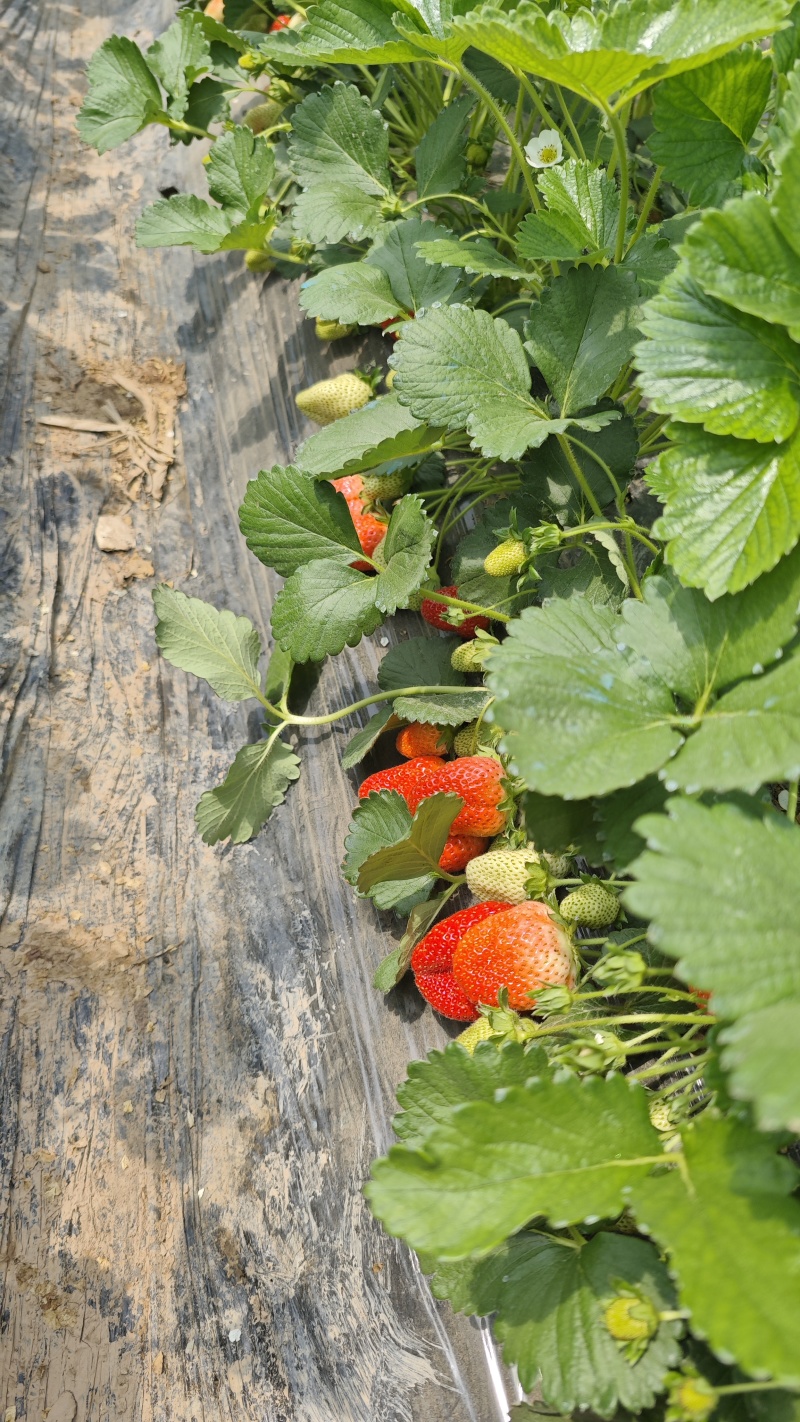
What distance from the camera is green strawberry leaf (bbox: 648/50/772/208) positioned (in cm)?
76

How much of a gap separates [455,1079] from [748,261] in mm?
520

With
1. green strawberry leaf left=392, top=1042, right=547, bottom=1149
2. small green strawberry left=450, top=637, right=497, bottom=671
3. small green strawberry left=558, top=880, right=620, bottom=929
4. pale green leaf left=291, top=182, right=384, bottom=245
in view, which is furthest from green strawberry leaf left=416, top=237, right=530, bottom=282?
green strawberry leaf left=392, top=1042, right=547, bottom=1149

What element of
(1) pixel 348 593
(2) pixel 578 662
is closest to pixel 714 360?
(2) pixel 578 662

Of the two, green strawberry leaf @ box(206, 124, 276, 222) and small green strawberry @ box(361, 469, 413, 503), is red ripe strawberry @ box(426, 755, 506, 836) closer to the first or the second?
small green strawberry @ box(361, 469, 413, 503)

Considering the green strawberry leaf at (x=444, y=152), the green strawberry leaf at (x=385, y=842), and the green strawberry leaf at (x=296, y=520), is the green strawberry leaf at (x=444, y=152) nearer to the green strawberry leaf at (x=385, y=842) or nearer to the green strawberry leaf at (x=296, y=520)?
the green strawberry leaf at (x=296, y=520)

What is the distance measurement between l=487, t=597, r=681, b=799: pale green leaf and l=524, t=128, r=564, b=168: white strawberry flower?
2.05 feet

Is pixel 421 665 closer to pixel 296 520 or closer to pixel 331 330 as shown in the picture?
pixel 296 520

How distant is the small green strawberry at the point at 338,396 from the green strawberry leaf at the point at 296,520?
31 cm

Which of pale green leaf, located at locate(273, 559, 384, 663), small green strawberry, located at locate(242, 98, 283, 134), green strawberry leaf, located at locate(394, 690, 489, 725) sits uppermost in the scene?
small green strawberry, located at locate(242, 98, 283, 134)

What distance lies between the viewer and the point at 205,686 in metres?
1.28

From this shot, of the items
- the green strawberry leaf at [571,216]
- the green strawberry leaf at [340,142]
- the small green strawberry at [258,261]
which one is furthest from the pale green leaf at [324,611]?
the small green strawberry at [258,261]

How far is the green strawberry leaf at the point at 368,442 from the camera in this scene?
0.94 m

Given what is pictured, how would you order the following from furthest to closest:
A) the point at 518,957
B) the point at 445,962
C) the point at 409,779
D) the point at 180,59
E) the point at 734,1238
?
1. the point at 180,59
2. the point at 409,779
3. the point at 445,962
4. the point at 518,957
5. the point at 734,1238

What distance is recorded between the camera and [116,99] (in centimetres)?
152
